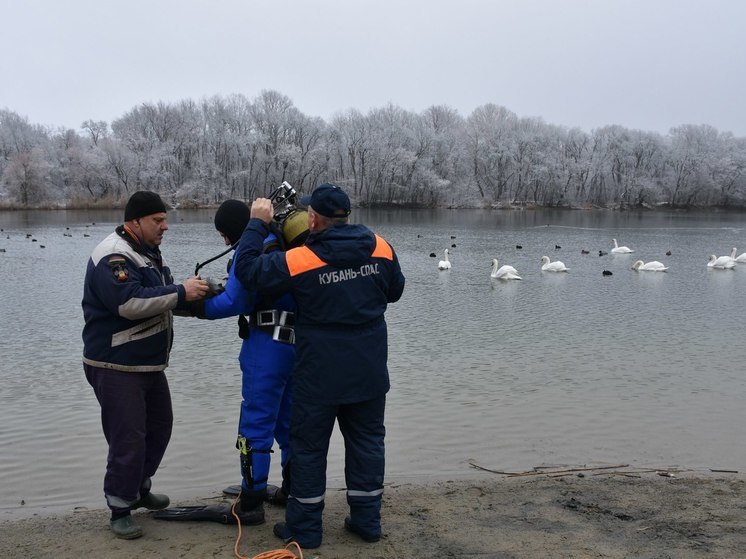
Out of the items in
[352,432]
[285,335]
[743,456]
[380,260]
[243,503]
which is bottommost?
[743,456]

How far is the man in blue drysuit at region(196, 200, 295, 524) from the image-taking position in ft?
14.3

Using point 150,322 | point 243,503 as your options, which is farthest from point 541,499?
point 150,322

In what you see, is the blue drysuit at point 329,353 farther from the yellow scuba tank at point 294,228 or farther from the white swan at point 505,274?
the white swan at point 505,274

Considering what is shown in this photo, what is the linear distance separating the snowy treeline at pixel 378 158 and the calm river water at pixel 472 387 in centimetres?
6471

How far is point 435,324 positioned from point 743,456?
8.32 metres

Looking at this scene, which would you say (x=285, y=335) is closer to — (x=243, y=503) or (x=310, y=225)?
(x=310, y=225)

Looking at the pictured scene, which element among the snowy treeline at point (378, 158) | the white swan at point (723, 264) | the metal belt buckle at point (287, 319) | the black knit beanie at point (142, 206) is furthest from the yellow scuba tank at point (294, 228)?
the snowy treeline at point (378, 158)

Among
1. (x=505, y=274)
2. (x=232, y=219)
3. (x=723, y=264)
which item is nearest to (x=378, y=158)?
(x=723, y=264)

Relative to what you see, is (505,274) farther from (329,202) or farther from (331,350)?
(331,350)

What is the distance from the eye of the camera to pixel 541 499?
5.30 meters

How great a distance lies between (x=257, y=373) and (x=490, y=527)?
2.02 meters

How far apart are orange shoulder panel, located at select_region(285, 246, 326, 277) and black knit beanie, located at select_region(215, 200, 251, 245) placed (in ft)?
3.14

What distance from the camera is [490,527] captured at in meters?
4.61

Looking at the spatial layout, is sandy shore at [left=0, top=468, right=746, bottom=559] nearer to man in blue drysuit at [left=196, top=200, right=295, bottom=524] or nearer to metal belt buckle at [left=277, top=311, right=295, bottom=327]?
man in blue drysuit at [left=196, top=200, right=295, bottom=524]
